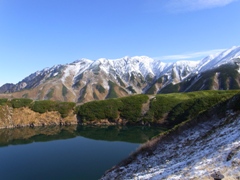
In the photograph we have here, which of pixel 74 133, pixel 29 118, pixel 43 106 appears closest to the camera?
pixel 74 133

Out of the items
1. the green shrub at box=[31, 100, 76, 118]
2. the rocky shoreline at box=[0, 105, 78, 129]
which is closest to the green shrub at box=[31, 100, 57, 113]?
the green shrub at box=[31, 100, 76, 118]

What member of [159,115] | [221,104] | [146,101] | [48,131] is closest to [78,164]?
[221,104]

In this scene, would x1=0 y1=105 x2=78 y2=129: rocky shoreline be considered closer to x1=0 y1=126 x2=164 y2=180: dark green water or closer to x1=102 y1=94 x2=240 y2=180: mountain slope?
x1=0 y1=126 x2=164 y2=180: dark green water

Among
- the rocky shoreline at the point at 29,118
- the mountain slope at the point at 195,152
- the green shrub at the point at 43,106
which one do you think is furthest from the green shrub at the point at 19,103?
the mountain slope at the point at 195,152

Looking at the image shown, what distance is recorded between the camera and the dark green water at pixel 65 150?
40812 mm

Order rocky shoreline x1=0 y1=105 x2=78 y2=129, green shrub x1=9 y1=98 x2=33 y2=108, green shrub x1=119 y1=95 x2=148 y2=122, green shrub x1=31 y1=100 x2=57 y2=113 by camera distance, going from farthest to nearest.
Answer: green shrub x1=31 y1=100 x2=57 y2=113, green shrub x1=9 y1=98 x2=33 y2=108, rocky shoreline x1=0 y1=105 x2=78 y2=129, green shrub x1=119 y1=95 x2=148 y2=122

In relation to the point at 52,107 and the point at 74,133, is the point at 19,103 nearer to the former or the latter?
the point at 52,107

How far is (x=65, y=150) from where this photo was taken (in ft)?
189

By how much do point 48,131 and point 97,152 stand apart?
37454 millimetres

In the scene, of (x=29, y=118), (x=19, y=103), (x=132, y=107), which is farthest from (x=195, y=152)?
(x=19, y=103)

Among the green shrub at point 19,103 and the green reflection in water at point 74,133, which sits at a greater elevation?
the green shrub at point 19,103

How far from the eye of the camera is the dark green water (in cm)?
4081

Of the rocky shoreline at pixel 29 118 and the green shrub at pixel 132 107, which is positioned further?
the rocky shoreline at pixel 29 118

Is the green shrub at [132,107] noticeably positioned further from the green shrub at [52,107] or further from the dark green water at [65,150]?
the green shrub at [52,107]
